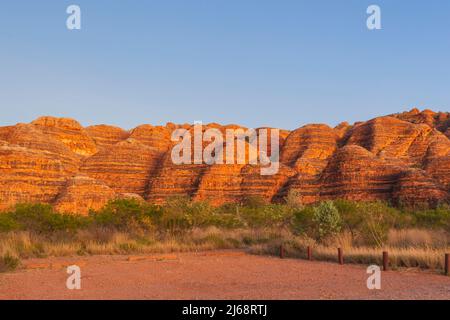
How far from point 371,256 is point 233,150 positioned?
6430cm

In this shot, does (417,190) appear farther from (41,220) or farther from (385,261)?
(385,261)

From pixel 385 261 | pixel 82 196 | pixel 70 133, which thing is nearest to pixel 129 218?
pixel 385 261

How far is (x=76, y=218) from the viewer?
71.4 feet

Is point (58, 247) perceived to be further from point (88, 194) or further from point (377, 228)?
point (88, 194)

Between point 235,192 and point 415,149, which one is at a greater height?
point 415,149

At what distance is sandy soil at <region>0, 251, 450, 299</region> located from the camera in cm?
844

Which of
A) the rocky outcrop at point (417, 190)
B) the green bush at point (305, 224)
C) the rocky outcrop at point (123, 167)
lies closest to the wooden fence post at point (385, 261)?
the green bush at point (305, 224)

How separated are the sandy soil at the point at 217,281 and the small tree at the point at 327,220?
11.3 ft

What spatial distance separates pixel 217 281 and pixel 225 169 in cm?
6138

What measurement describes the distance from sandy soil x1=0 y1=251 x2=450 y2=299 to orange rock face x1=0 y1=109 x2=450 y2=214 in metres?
37.4

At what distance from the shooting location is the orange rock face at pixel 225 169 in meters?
56.1

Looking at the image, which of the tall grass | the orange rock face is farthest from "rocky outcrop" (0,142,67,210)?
the tall grass
